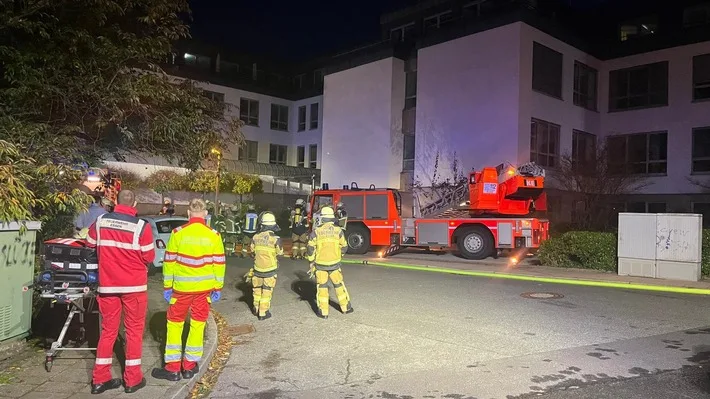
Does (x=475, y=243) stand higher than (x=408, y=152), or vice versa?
(x=408, y=152)

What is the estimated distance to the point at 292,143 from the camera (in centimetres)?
3959

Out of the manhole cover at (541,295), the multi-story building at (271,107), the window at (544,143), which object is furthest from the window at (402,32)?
the manhole cover at (541,295)

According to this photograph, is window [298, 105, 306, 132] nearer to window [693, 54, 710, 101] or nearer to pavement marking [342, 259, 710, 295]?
window [693, 54, 710, 101]

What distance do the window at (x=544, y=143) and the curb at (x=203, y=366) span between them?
1825cm

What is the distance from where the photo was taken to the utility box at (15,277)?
577cm

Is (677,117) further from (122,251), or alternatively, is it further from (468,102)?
(122,251)

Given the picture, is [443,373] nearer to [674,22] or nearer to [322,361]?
[322,361]

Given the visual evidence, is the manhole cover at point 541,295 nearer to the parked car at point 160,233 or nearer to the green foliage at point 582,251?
the green foliage at point 582,251

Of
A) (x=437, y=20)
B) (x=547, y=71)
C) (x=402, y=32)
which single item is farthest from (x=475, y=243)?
(x=402, y=32)

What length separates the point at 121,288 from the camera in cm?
514

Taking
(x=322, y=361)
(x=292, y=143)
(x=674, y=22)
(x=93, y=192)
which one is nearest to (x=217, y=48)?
(x=292, y=143)

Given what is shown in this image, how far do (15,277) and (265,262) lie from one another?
3431 millimetres

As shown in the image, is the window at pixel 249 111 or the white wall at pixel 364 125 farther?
the window at pixel 249 111

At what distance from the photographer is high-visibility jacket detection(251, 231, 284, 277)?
8.55m
